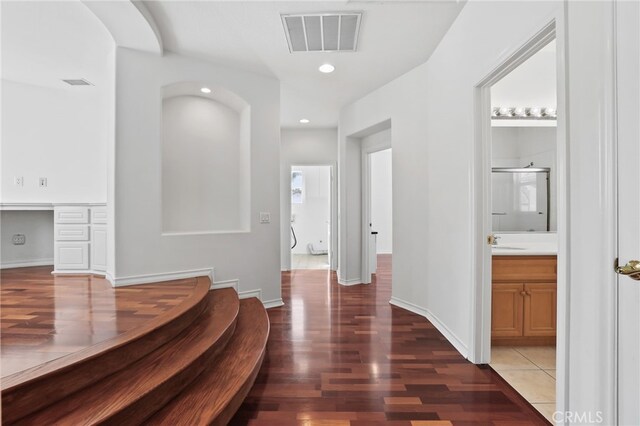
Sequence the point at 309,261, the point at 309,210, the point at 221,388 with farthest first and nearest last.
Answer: the point at 309,210
the point at 309,261
the point at 221,388

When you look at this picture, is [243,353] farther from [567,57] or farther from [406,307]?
[567,57]

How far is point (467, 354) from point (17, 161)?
586cm

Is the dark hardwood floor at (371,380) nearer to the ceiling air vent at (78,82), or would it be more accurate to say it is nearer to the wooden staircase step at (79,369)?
the wooden staircase step at (79,369)

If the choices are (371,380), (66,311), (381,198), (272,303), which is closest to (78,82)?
(66,311)

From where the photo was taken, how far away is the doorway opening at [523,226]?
194 centimetres

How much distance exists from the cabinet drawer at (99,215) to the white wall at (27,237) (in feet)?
4.55

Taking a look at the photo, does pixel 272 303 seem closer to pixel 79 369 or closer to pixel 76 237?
pixel 79 369

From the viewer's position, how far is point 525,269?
2.48 meters

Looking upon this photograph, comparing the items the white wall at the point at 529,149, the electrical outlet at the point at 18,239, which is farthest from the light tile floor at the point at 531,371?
the electrical outlet at the point at 18,239

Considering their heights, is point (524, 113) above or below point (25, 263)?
above

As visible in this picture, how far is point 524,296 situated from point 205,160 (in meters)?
3.71

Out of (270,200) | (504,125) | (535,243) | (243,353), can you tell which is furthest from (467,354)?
(270,200)

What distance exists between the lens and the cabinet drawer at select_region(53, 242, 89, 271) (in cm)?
351

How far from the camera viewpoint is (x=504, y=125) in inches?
123
